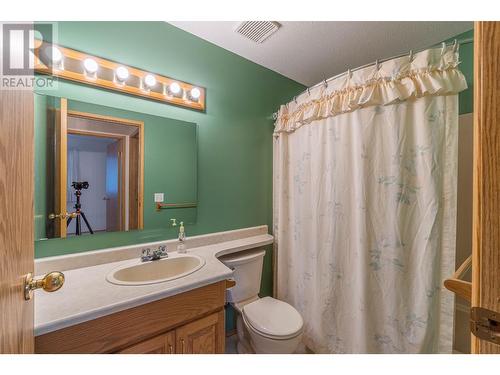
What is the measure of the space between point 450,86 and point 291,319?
1.59 m

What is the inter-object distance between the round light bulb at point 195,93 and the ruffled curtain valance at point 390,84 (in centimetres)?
81

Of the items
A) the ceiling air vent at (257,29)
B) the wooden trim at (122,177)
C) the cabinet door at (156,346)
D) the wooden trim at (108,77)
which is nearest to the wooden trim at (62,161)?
the wooden trim at (108,77)

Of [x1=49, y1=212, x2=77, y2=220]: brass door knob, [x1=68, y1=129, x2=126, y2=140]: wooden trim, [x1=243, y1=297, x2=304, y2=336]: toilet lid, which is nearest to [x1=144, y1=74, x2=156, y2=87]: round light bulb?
[x1=68, y1=129, x2=126, y2=140]: wooden trim

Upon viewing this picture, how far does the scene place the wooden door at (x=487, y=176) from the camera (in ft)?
1.33

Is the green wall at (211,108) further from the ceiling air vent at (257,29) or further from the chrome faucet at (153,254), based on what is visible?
the ceiling air vent at (257,29)

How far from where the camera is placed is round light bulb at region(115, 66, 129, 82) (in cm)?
122

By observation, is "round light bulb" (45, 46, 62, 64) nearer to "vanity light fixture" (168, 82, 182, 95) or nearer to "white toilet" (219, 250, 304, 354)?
"vanity light fixture" (168, 82, 182, 95)

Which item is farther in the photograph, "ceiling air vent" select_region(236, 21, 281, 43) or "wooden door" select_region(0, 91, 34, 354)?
"ceiling air vent" select_region(236, 21, 281, 43)

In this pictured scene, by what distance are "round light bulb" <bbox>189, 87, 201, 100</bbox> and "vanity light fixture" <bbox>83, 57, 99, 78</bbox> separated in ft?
1.82

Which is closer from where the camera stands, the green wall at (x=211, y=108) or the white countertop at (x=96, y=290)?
the white countertop at (x=96, y=290)

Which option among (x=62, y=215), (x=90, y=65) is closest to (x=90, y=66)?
(x=90, y=65)

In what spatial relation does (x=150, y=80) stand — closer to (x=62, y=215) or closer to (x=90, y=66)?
(x=90, y=66)

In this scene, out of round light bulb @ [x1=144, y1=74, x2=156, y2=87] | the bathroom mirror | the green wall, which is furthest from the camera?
round light bulb @ [x1=144, y1=74, x2=156, y2=87]

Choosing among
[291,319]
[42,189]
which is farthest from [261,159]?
[42,189]
